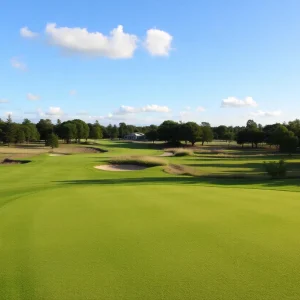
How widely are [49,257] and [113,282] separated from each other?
1.86m

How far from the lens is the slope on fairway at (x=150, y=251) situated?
5594mm

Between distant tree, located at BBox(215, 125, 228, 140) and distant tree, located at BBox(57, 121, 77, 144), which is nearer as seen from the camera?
distant tree, located at BBox(57, 121, 77, 144)

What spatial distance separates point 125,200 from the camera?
13.4 metres

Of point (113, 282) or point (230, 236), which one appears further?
point (230, 236)

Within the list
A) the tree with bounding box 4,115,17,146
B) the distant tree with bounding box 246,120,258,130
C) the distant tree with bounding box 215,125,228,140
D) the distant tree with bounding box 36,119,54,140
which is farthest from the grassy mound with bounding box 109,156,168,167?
the distant tree with bounding box 215,125,228,140

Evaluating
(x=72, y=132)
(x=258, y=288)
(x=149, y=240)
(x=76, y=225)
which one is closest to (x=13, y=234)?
(x=76, y=225)

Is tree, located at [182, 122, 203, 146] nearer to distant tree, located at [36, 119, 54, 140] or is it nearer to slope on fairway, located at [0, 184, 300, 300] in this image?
distant tree, located at [36, 119, 54, 140]

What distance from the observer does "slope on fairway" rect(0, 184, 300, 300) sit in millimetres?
5594

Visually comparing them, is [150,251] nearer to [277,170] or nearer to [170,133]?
[277,170]

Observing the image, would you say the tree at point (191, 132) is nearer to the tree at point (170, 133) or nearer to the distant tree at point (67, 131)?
the tree at point (170, 133)

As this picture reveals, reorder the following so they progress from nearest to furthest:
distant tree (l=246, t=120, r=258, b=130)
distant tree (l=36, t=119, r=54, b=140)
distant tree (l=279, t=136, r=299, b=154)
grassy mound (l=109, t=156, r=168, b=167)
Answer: grassy mound (l=109, t=156, r=168, b=167), distant tree (l=279, t=136, r=299, b=154), distant tree (l=246, t=120, r=258, b=130), distant tree (l=36, t=119, r=54, b=140)

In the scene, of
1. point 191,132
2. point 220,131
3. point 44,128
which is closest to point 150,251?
point 191,132

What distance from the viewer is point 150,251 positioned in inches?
287

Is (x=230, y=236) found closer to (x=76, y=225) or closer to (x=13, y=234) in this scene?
(x=76, y=225)
